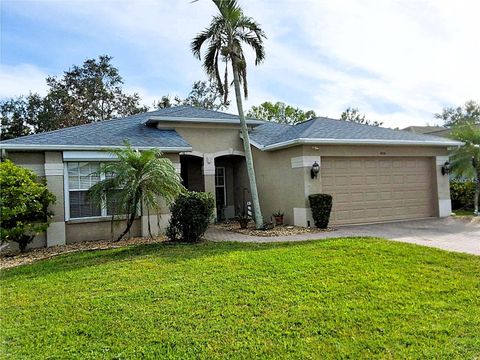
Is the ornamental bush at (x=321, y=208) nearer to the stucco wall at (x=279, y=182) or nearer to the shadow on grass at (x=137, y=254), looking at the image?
the stucco wall at (x=279, y=182)

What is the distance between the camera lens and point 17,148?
10633 mm

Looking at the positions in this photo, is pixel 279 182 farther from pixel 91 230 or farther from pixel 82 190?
pixel 82 190

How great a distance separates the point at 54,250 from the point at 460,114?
55.0 metres

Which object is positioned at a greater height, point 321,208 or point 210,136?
point 210,136

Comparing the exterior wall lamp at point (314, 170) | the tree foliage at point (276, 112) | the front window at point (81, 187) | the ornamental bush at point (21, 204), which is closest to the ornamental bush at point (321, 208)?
the exterior wall lamp at point (314, 170)

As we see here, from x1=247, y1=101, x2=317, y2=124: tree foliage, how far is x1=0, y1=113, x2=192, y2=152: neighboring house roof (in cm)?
2261

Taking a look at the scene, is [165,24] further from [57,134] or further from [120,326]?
[120,326]

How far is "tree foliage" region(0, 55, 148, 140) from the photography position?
3080 centimetres

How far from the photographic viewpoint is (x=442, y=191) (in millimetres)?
14938

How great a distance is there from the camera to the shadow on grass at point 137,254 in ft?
24.7

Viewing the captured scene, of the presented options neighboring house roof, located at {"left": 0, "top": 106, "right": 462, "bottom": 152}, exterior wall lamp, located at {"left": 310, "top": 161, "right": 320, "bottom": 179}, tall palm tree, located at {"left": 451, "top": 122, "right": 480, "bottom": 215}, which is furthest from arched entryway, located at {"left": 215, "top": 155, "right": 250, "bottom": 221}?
tall palm tree, located at {"left": 451, "top": 122, "right": 480, "bottom": 215}

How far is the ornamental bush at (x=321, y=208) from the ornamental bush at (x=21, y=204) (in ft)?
27.9

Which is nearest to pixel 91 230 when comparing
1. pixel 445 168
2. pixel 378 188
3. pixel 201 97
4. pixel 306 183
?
pixel 306 183

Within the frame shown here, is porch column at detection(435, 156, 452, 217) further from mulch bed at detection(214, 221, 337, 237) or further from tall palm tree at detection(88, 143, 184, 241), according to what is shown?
tall palm tree at detection(88, 143, 184, 241)
